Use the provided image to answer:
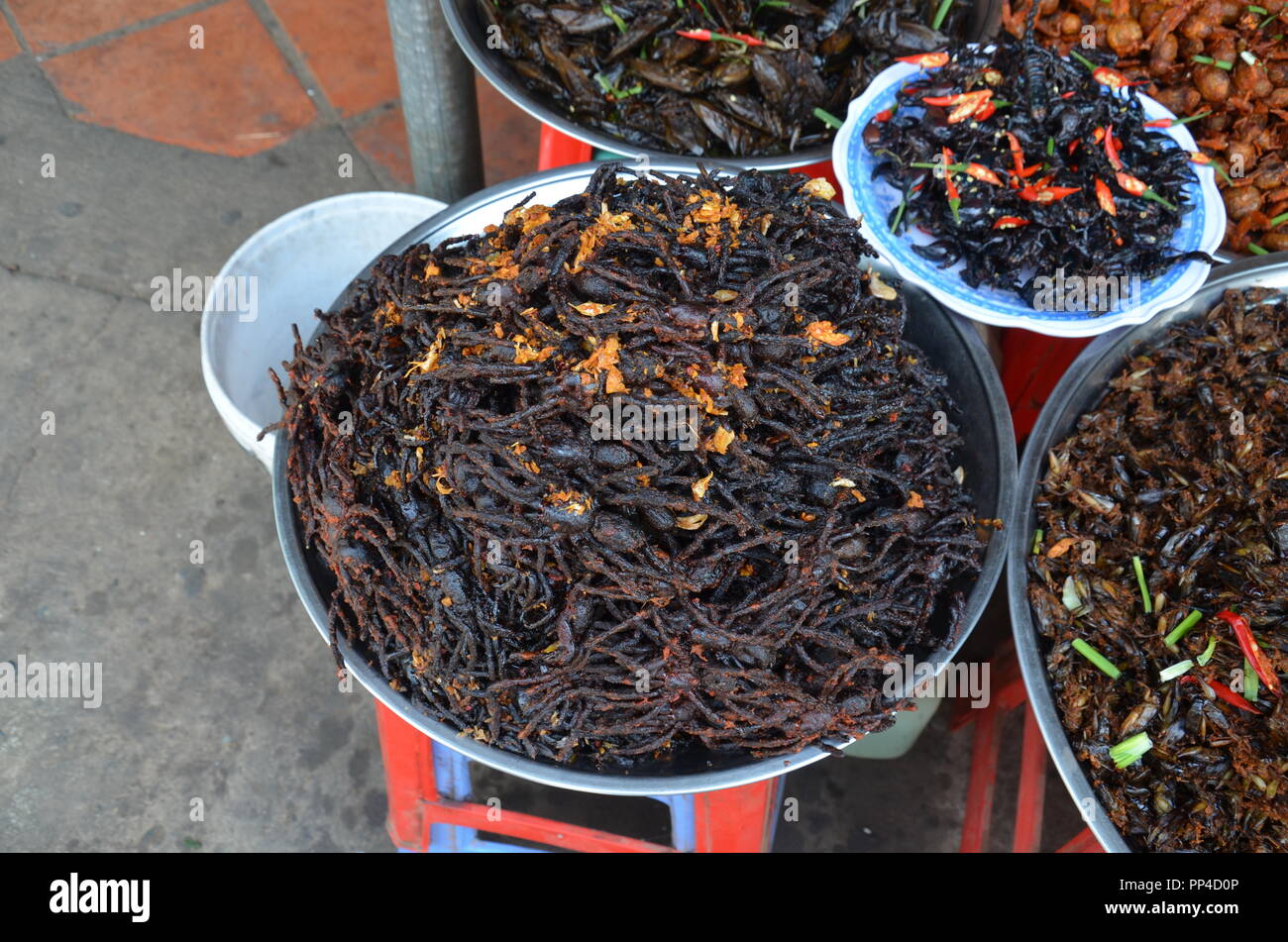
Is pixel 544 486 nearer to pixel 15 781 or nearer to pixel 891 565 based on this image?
pixel 891 565

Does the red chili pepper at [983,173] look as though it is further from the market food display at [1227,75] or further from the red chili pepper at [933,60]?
the market food display at [1227,75]

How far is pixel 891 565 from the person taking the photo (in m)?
1.91

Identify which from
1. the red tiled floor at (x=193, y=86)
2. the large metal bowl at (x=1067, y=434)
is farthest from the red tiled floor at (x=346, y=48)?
the large metal bowl at (x=1067, y=434)

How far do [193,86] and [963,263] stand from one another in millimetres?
3666

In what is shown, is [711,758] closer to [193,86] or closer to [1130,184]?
[1130,184]

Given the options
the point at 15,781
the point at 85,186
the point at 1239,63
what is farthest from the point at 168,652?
the point at 1239,63

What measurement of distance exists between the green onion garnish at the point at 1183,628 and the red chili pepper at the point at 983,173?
1105 millimetres

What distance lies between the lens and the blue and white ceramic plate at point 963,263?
229 centimetres

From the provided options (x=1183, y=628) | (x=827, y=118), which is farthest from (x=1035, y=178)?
(x=1183, y=628)

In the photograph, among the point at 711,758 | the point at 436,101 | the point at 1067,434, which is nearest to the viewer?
the point at 711,758

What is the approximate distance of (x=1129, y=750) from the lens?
1972mm

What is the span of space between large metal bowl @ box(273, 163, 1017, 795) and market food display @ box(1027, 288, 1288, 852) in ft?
0.75

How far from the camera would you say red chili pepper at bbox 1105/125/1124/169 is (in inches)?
94.0
